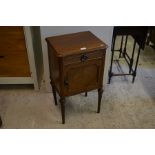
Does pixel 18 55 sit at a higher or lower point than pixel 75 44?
lower

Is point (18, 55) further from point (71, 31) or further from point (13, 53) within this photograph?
point (71, 31)

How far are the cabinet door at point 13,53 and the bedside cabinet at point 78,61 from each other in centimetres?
39

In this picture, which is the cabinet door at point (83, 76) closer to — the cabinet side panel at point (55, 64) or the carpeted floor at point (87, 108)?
the cabinet side panel at point (55, 64)

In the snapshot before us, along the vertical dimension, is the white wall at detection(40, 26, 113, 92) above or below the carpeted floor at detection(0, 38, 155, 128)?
above

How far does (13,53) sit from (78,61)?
0.73m

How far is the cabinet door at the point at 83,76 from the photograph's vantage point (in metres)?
1.37

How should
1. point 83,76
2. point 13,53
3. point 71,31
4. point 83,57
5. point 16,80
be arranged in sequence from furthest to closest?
1. point 16,80
2. point 13,53
3. point 71,31
4. point 83,76
5. point 83,57

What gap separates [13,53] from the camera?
1756 mm

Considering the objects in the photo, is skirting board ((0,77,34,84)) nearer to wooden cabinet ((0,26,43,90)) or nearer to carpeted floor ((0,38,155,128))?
wooden cabinet ((0,26,43,90))

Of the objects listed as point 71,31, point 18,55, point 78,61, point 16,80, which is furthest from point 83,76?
point 16,80

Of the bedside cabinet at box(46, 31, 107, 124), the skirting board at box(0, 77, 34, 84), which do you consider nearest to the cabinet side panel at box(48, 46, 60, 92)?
the bedside cabinet at box(46, 31, 107, 124)

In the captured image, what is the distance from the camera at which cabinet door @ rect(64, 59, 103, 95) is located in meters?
1.37
